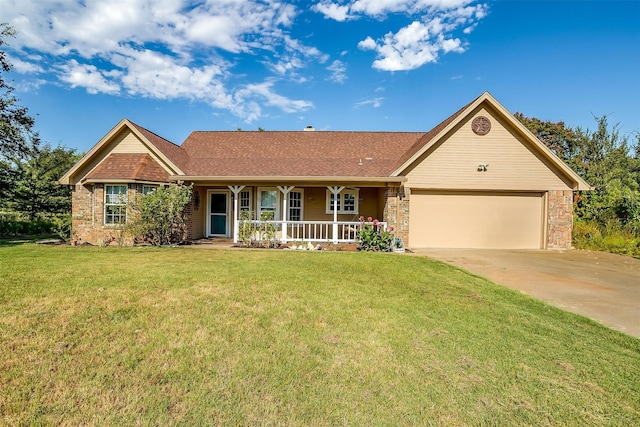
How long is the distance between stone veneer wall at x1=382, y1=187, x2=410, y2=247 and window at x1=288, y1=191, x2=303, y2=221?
405 centimetres

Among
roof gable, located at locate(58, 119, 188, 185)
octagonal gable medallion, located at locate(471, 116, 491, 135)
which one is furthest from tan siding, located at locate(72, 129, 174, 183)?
octagonal gable medallion, located at locate(471, 116, 491, 135)

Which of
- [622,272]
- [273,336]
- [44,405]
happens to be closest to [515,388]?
[273,336]

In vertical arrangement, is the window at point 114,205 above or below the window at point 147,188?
below

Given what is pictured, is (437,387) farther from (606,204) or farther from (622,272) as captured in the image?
(606,204)

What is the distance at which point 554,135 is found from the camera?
31438mm

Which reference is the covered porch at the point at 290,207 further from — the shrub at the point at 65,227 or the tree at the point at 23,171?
the tree at the point at 23,171

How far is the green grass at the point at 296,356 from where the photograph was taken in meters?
2.64

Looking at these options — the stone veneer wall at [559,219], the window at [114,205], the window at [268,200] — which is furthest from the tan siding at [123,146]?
the stone veneer wall at [559,219]

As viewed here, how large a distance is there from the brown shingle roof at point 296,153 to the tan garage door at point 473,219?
2.42 m

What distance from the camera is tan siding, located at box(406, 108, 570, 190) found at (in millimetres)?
12766

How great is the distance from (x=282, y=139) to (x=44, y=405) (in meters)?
15.2

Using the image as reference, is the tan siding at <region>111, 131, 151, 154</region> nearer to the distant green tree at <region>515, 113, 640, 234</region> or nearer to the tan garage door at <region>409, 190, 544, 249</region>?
the tan garage door at <region>409, 190, 544, 249</region>

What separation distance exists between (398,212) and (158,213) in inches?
366

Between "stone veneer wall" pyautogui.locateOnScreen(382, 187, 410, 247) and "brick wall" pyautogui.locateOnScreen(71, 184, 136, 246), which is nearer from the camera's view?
"brick wall" pyautogui.locateOnScreen(71, 184, 136, 246)
